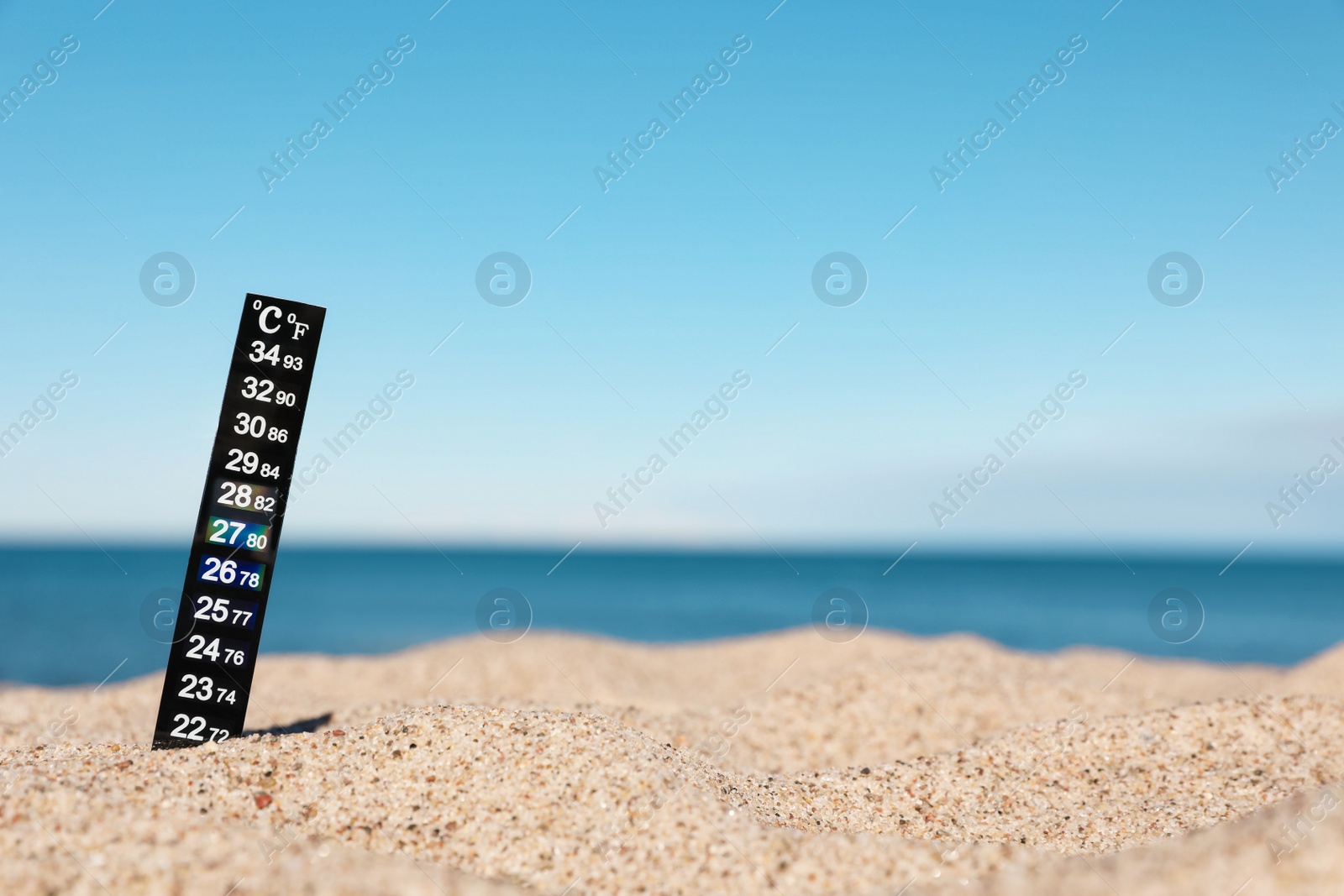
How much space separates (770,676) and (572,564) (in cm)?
9303

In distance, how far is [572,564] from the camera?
349ft

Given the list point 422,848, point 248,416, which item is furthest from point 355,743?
point 248,416

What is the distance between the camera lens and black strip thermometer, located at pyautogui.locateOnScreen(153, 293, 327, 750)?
6.04 m

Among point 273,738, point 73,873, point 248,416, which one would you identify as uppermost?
point 248,416

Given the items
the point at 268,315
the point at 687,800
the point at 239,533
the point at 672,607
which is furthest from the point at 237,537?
the point at 672,607

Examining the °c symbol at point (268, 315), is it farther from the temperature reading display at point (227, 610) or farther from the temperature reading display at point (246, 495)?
the temperature reading display at point (227, 610)

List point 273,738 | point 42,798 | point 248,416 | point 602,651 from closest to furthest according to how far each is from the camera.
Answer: point 42,798, point 273,738, point 248,416, point 602,651

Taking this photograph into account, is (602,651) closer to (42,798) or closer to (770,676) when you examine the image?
(770,676)

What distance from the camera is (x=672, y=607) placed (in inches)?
2148

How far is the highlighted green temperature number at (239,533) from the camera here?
238 inches

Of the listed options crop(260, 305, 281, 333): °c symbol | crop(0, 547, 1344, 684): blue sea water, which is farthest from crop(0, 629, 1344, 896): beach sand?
crop(260, 305, 281, 333): °c symbol

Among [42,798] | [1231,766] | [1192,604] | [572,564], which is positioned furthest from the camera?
[572,564]

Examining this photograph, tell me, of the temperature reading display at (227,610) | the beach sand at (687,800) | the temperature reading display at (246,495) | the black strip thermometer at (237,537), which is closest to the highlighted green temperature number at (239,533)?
the black strip thermometer at (237,537)

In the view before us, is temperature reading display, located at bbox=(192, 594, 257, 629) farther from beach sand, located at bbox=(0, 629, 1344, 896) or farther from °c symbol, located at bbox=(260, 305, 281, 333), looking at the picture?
°c symbol, located at bbox=(260, 305, 281, 333)
